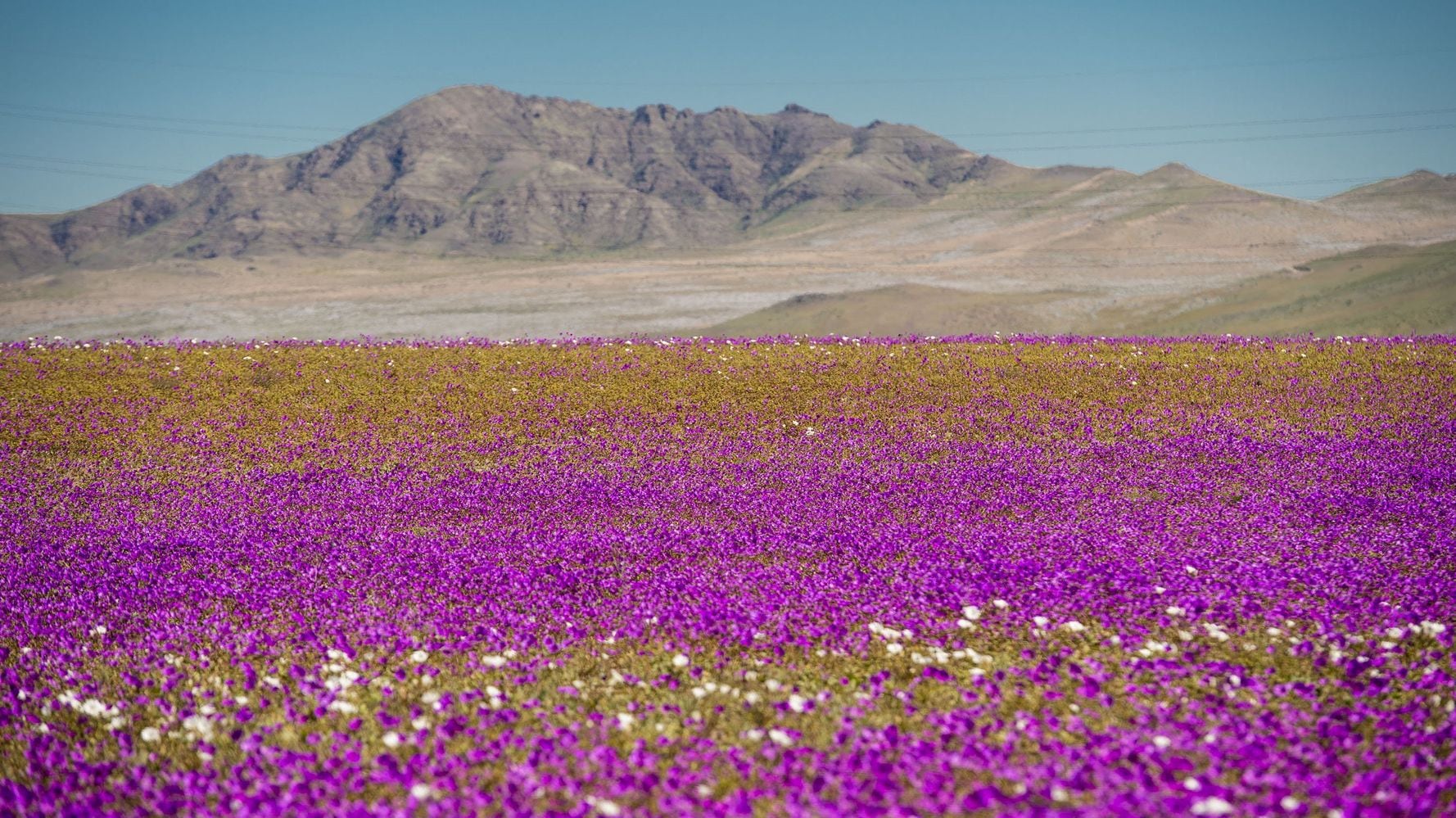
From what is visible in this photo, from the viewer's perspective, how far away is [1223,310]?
78.0 m

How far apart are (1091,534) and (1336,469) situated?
7.07 meters

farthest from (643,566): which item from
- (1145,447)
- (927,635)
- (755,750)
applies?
(1145,447)

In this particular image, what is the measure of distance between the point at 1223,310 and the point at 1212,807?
80351 millimetres

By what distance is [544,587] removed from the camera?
11.2 m

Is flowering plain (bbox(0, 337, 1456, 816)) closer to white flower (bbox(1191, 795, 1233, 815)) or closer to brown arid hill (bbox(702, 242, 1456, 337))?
white flower (bbox(1191, 795, 1233, 815))

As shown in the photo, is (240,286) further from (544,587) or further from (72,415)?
(544,587)

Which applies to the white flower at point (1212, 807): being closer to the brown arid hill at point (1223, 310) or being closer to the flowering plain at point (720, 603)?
the flowering plain at point (720, 603)

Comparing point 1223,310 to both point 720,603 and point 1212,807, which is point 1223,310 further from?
point 1212,807

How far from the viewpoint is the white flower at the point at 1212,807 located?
591 centimetres

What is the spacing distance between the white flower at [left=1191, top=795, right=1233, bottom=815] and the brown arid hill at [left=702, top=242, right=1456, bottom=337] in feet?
175

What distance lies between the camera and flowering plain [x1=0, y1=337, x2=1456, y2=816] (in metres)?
6.79

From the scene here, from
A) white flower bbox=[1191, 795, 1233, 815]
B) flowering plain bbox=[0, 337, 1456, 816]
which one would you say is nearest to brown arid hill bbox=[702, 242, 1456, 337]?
flowering plain bbox=[0, 337, 1456, 816]

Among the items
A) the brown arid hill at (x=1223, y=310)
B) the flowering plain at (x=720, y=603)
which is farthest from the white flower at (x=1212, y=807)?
the brown arid hill at (x=1223, y=310)

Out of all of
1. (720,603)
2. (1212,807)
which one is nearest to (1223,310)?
(720,603)
